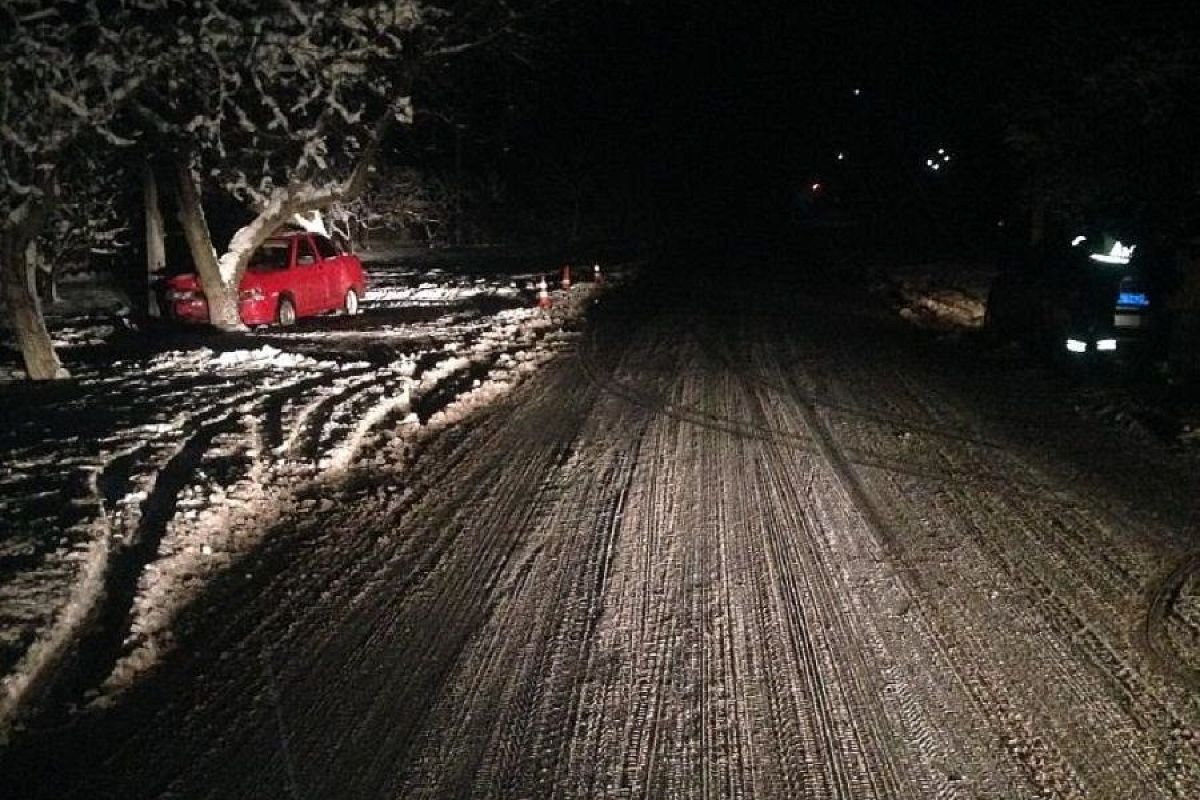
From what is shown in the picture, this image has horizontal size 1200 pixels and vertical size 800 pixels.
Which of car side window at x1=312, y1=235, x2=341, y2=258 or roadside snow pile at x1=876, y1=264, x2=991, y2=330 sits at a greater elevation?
car side window at x1=312, y1=235, x2=341, y2=258

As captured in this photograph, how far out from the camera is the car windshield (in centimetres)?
1884

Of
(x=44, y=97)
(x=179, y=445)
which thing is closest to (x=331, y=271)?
(x=44, y=97)

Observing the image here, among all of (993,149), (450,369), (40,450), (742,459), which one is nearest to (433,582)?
(742,459)

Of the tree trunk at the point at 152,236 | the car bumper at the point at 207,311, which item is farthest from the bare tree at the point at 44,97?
the tree trunk at the point at 152,236

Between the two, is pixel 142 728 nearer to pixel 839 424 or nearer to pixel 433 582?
pixel 433 582

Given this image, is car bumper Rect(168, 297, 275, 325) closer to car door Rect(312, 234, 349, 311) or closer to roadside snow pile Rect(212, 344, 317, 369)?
car door Rect(312, 234, 349, 311)

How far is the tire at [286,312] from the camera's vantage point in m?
18.7

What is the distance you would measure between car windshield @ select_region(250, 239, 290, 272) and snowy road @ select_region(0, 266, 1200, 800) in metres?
9.97

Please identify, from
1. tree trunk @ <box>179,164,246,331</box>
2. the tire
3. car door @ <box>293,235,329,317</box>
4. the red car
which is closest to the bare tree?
tree trunk @ <box>179,164,246,331</box>

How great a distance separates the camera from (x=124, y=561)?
7.05 metres

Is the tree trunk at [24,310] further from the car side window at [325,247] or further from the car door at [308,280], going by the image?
the car side window at [325,247]

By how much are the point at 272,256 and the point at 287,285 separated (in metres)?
0.81

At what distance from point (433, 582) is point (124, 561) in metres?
2.23

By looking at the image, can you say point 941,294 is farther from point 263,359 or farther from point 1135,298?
point 263,359
